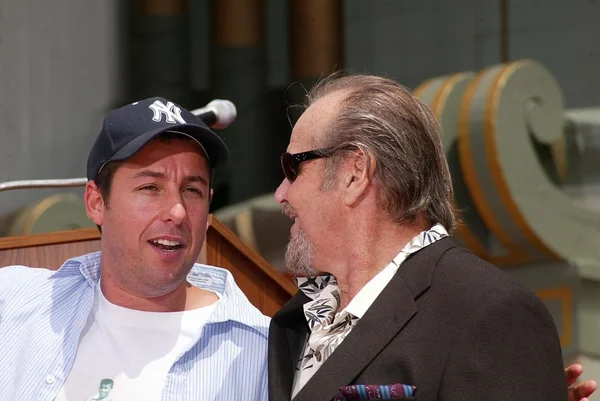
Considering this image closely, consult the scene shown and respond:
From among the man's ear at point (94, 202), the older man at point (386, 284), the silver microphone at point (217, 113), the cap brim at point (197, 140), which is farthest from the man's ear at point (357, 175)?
the silver microphone at point (217, 113)

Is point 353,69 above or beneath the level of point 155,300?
above

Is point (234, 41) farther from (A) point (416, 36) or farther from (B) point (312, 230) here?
(B) point (312, 230)

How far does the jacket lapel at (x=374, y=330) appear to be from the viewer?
1.45 metres

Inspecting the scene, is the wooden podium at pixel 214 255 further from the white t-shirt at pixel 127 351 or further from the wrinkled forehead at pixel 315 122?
the wrinkled forehead at pixel 315 122

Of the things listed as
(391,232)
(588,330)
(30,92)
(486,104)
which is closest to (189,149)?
(391,232)

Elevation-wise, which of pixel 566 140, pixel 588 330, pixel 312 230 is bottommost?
pixel 588 330

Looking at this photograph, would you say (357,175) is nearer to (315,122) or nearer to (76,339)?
(315,122)

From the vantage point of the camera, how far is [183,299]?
77.7 inches

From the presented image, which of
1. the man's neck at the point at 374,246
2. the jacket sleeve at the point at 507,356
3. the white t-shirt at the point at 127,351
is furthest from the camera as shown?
the white t-shirt at the point at 127,351

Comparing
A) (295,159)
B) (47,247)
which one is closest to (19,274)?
(47,247)

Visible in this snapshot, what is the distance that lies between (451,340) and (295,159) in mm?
461

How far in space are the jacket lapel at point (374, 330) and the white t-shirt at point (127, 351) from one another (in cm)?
45

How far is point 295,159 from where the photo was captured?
1649 mm

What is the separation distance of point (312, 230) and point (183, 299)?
49 cm
